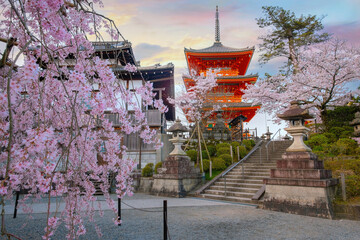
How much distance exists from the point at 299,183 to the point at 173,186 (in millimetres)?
6046

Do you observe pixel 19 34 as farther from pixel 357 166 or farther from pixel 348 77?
pixel 348 77

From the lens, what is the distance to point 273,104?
62.4 feet

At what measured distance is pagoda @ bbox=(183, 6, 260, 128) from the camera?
24531 millimetres

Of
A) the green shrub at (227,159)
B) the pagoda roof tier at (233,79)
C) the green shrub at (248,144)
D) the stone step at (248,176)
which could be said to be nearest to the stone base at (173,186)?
the stone step at (248,176)

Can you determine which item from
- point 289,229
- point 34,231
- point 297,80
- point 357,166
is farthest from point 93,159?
point 297,80

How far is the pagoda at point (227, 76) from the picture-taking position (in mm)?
24531

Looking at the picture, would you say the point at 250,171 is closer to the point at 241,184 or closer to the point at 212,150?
the point at 241,184

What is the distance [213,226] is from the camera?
5711 mm

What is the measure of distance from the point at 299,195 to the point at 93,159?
6.32 meters

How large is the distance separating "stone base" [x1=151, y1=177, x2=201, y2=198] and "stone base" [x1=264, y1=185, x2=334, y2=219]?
452cm

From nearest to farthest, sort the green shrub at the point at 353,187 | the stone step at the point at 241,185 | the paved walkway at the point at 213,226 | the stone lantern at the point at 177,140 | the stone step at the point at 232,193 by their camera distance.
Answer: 1. the paved walkway at the point at 213,226
2. the green shrub at the point at 353,187
3. the stone step at the point at 232,193
4. the stone step at the point at 241,185
5. the stone lantern at the point at 177,140

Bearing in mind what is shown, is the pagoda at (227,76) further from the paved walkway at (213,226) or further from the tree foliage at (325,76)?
the paved walkway at (213,226)

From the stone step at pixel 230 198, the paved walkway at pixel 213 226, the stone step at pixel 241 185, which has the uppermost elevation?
the stone step at pixel 241 185

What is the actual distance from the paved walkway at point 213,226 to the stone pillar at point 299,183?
1.26 feet
